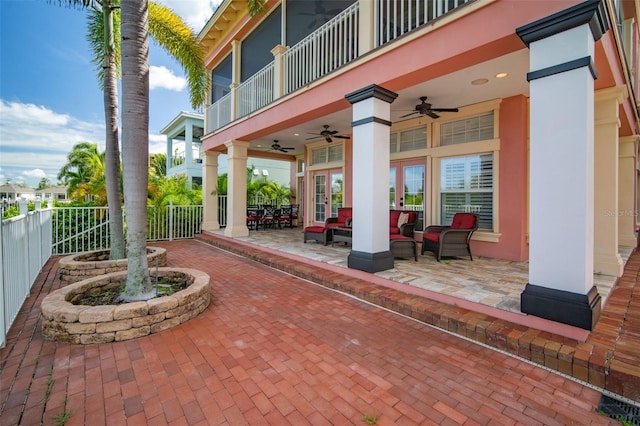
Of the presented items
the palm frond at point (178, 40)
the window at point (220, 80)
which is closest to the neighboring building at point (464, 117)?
the window at point (220, 80)

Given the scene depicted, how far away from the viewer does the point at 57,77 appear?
23.2ft

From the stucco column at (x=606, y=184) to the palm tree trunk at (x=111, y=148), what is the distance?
293 inches

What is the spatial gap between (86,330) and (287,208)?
9.07 meters

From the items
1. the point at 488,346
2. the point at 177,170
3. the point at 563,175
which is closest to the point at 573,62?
the point at 563,175

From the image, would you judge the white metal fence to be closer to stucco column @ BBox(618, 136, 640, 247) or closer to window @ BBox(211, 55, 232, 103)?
window @ BBox(211, 55, 232, 103)

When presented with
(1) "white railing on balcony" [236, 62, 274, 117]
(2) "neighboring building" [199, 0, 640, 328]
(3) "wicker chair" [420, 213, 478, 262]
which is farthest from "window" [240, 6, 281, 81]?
(3) "wicker chair" [420, 213, 478, 262]

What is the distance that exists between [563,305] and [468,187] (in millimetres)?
3693

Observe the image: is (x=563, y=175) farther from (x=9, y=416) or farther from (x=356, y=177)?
(x=9, y=416)

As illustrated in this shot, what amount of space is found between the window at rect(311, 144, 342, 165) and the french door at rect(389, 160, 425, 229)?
2.14 m

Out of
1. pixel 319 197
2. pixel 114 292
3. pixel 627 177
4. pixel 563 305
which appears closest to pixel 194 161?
pixel 319 197

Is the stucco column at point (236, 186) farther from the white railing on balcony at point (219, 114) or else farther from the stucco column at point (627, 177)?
the stucco column at point (627, 177)

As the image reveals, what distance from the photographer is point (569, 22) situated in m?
2.54

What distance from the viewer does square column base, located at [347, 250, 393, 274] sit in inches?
169

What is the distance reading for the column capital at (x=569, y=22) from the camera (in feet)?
8.02
